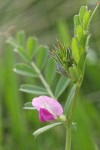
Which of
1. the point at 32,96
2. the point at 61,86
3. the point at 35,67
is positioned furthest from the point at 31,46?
the point at 32,96

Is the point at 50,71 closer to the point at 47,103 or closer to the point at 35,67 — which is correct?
the point at 35,67

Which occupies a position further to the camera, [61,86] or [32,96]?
[32,96]

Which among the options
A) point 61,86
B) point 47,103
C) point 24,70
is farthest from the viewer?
point 24,70

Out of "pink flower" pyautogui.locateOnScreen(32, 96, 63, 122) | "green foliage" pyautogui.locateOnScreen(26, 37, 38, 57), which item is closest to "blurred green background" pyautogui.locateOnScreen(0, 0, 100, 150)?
"green foliage" pyautogui.locateOnScreen(26, 37, 38, 57)

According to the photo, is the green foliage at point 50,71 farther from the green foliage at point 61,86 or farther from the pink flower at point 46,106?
the pink flower at point 46,106

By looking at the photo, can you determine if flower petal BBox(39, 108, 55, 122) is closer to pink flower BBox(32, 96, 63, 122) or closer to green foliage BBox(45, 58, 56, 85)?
pink flower BBox(32, 96, 63, 122)

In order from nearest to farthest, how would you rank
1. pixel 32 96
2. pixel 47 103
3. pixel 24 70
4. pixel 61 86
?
1. pixel 47 103
2. pixel 61 86
3. pixel 24 70
4. pixel 32 96

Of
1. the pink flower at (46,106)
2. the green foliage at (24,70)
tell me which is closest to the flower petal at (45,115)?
the pink flower at (46,106)

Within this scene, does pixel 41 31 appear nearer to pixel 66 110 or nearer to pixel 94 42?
pixel 94 42
